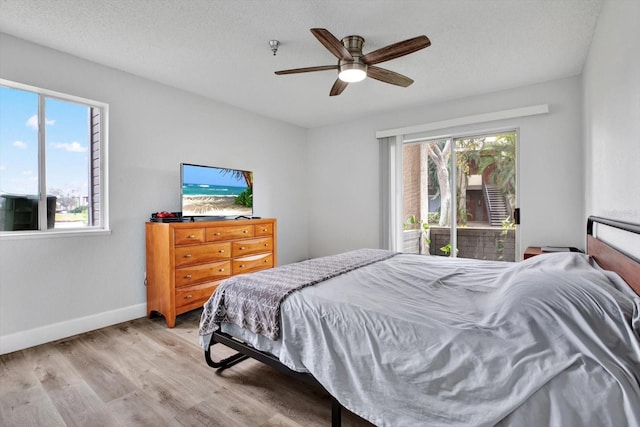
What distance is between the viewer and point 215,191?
12.5ft

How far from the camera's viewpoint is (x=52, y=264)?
9.05ft

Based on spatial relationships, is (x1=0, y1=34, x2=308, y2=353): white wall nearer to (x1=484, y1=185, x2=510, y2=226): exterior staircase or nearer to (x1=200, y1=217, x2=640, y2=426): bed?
(x1=200, y1=217, x2=640, y2=426): bed

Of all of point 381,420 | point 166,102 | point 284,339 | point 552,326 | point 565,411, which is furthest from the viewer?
point 166,102

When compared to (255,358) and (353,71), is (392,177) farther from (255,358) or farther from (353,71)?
(255,358)

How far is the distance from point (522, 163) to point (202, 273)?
12.8ft

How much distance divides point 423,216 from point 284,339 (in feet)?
11.3

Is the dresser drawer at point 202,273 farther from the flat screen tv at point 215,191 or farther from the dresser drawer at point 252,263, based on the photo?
the flat screen tv at point 215,191

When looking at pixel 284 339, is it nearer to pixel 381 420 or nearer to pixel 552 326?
pixel 381 420

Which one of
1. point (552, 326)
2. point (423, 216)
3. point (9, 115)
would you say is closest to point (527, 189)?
point (423, 216)

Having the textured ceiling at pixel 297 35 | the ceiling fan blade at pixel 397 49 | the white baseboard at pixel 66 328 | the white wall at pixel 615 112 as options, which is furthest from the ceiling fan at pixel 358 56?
the white baseboard at pixel 66 328

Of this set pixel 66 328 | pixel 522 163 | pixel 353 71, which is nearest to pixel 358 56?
pixel 353 71

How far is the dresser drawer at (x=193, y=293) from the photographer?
3082mm

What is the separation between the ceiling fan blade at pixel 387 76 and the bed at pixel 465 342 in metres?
1.73

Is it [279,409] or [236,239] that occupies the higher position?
[236,239]
